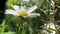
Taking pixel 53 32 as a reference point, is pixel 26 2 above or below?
above

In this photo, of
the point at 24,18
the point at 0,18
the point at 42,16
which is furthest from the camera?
the point at 0,18

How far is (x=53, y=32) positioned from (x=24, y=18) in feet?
0.33

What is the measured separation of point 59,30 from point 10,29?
0.19 m

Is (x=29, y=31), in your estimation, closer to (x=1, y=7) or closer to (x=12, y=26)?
(x=12, y=26)

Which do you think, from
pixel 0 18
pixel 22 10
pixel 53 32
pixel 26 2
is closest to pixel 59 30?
pixel 53 32

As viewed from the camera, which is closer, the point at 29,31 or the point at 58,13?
the point at 29,31

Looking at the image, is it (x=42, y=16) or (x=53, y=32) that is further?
(x=42, y=16)

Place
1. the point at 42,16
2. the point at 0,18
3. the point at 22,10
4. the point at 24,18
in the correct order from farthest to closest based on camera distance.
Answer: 1. the point at 0,18
2. the point at 42,16
3. the point at 22,10
4. the point at 24,18

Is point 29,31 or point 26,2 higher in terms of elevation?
point 26,2

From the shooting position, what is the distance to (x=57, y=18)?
0.72 m

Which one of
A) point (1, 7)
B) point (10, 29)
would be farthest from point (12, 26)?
point (1, 7)

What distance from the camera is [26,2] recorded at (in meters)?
0.76

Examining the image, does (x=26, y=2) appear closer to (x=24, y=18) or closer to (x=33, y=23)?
(x=33, y=23)

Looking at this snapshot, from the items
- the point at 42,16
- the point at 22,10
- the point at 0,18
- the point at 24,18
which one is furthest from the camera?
the point at 0,18
